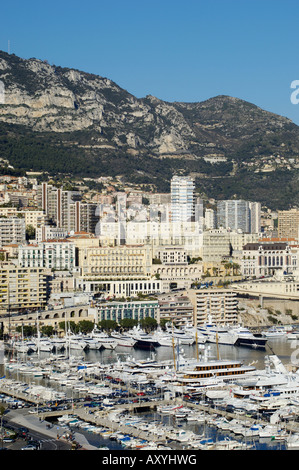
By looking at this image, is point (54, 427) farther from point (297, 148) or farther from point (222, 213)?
Result: point (297, 148)

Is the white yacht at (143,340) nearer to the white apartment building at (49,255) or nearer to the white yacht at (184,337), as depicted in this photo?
the white yacht at (184,337)

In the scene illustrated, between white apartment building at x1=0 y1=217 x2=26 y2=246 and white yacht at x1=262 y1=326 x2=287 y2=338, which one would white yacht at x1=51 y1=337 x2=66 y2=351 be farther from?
white apartment building at x1=0 y1=217 x2=26 y2=246

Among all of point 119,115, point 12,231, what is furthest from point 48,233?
point 119,115

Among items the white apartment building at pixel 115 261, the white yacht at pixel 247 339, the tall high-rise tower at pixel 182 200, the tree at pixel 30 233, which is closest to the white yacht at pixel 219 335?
the white yacht at pixel 247 339

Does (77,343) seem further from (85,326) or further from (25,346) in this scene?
(85,326)

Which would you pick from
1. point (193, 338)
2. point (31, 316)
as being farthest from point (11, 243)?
point (193, 338)

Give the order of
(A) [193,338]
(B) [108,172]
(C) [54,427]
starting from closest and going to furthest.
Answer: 1. (C) [54,427]
2. (A) [193,338]
3. (B) [108,172]
